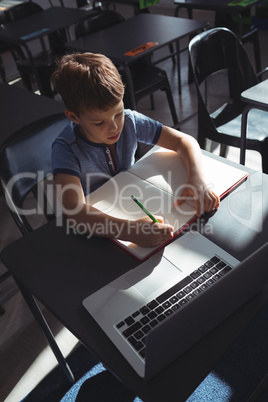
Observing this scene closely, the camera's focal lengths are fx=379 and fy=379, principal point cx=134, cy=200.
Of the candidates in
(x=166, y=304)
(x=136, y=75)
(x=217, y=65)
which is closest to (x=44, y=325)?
(x=166, y=304)

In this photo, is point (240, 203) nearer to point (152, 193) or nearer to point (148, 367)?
point (152, 193)

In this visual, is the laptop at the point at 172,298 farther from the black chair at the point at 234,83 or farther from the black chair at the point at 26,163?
the black chair at the point at 234,83

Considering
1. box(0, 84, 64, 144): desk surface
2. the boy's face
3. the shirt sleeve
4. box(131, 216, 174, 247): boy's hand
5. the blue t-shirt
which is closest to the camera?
box(131, 216, 174, 247): boy's hand

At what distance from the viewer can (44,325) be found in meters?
1.23

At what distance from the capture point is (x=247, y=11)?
328 centimetres

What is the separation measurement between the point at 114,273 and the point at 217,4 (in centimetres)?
279

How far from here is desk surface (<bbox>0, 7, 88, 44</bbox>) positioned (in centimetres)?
298

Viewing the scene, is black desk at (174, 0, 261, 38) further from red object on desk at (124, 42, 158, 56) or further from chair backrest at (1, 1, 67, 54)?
chair backrest at (1, 1, 67, 54)

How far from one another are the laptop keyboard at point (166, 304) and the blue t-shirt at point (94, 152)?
1.60ft

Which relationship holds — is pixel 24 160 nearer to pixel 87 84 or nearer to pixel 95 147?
pixel 95 147

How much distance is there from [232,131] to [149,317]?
138cm

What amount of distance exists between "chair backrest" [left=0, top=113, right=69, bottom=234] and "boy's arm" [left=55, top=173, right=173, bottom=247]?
23 cm

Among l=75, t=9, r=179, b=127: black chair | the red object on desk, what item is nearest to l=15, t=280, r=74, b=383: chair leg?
l=75, t=9, r=179, b=127: black chair

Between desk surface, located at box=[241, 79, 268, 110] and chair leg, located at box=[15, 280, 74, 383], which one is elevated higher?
desk surface, located at box=[241, 79, 268, 110]
